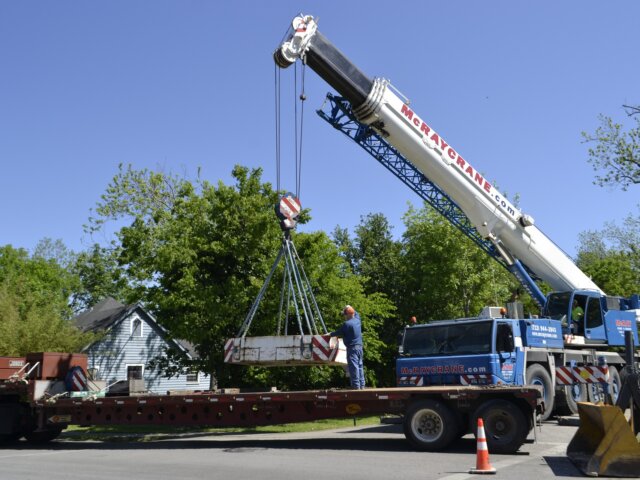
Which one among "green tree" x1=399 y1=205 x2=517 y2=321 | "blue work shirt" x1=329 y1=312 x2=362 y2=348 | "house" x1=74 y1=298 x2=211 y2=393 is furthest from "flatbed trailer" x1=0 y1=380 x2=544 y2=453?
"green tree" x1=399 y1=205 x2=517 y2=321

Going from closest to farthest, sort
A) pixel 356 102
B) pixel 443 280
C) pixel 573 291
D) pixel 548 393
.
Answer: pixel 548 393, pixel 356 102, pixel 573 291, pixel 443 280

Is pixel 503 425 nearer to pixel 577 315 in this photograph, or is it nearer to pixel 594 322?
pixel 577 315

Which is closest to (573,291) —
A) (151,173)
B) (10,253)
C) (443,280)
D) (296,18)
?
(296,18)

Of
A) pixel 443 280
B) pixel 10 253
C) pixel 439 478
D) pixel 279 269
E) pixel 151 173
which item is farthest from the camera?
pixel 10 253

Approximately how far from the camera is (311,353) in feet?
41.9

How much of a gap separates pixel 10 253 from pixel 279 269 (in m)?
44.7

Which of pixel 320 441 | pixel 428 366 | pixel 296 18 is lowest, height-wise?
pixel 320 441

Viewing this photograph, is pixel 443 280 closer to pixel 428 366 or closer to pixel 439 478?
pixel 428 366

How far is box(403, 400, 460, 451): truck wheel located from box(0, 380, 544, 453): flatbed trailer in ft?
0.06

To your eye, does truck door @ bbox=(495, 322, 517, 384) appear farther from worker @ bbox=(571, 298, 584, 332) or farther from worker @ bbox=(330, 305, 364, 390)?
worker @ bbox=(571, 298, 584, 332)

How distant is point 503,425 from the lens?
10.8m

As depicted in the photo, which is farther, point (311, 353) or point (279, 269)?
point (279, 269)

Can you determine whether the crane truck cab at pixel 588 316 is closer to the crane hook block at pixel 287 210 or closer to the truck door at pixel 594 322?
the truck door at pixel 594 322

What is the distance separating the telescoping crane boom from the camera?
16.1 metres
